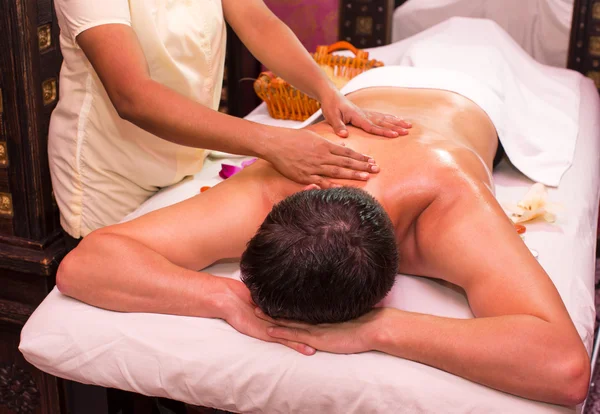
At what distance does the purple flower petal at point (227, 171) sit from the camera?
2.30 meters

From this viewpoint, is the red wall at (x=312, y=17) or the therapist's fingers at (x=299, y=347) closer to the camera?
the therapist's fingers at (x=299, y=347)

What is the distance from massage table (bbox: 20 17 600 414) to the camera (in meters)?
1.48

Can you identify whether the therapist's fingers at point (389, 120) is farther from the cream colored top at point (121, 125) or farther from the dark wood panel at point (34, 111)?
the dark wood panel at point (34, 111)

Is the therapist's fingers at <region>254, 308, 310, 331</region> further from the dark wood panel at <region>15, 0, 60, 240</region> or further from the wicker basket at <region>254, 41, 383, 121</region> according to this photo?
the wicker basket at <region>254, 41, 383, 121</region>

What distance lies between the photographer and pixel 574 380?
145 cm

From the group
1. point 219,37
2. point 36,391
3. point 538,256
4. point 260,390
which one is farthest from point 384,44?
point 260,390

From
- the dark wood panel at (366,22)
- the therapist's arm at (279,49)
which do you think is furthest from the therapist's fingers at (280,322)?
the dark wood panel at (366,22)

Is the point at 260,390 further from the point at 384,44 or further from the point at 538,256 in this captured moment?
the point at 384,44

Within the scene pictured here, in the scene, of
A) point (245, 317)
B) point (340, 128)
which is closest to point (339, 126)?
point (340, 128)

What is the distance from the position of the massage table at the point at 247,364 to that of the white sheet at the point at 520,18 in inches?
70.9

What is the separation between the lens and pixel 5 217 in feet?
7.50

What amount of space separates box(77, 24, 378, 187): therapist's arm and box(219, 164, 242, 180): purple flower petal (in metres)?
0.41

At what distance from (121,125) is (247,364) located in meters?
0.90

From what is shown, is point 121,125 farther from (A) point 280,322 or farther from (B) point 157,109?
(A) point 280,322
